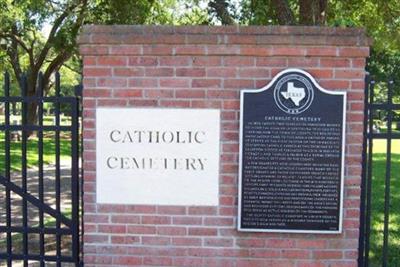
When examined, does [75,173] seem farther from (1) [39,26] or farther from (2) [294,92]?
(1) [39,26]

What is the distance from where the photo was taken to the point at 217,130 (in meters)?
4.22

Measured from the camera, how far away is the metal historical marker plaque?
416 centimetres

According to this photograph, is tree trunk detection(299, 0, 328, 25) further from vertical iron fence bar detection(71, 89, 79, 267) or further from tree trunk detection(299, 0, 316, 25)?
vertical iron fence bar detection(71, 89, 79, 267)

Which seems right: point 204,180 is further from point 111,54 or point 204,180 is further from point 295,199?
point 111,54

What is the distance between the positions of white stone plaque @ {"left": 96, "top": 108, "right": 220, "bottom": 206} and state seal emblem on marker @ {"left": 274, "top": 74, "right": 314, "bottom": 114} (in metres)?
0.47

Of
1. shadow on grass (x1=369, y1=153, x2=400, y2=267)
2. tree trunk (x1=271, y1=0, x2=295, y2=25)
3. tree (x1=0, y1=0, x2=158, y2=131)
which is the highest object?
tree (x1=0, y1=0, x2=158, y2=131)

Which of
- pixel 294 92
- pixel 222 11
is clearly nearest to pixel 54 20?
pixel 222 11

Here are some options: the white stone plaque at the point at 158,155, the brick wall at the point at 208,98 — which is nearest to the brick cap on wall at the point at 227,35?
the brick wall at the point at 208,98

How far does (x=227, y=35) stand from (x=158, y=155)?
102 cm

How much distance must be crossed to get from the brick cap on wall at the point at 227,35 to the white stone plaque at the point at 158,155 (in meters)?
0.51

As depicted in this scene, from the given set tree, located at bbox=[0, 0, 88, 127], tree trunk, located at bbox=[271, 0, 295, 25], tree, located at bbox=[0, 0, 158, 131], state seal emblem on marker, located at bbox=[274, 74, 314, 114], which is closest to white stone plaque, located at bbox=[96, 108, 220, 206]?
state seal emblem on marker, located at bbox=[274, 74, 314, 114]

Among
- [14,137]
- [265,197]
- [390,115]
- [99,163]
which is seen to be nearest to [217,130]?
[265,197]

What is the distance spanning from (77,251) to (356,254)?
2154mm

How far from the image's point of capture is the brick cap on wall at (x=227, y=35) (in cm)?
413
